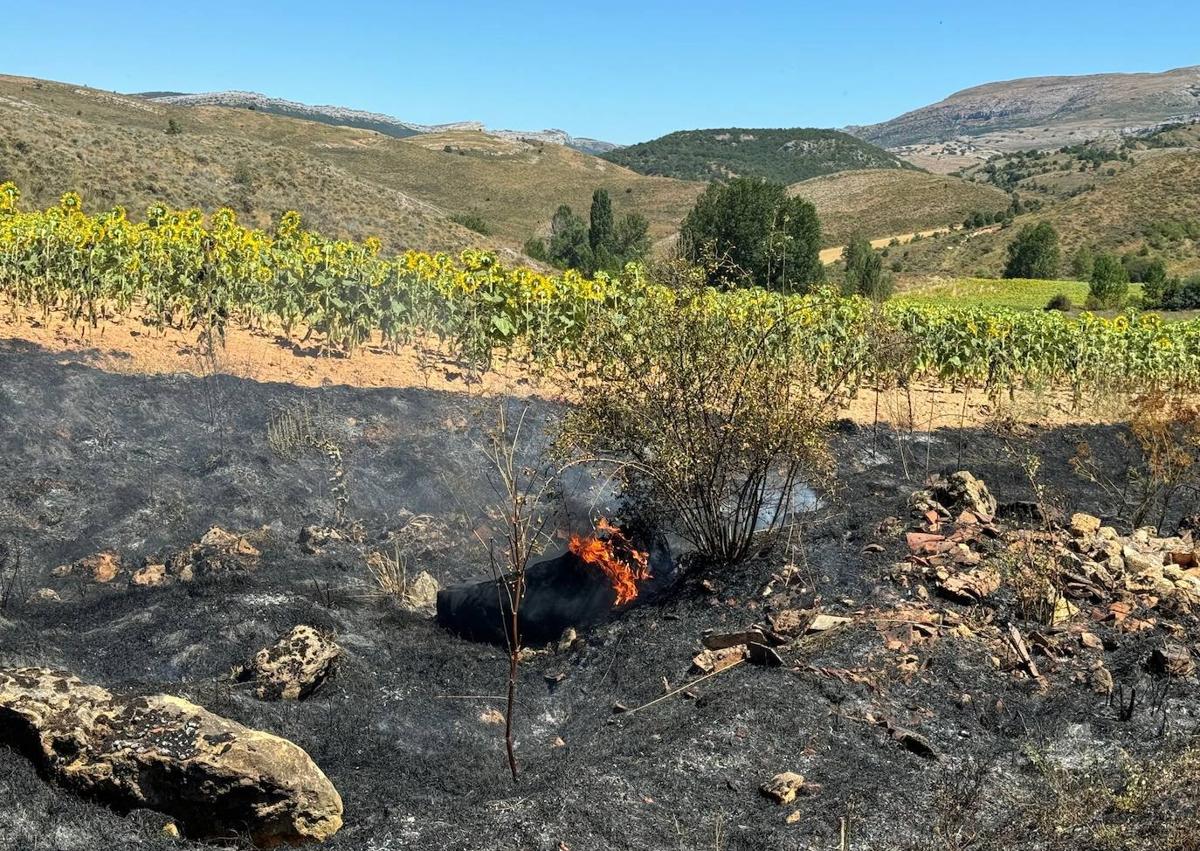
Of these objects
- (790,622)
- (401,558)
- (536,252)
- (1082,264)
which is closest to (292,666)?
(401,558)

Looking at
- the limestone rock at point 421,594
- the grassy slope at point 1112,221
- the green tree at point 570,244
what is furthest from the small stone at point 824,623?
the grassy slope at point 1112,221

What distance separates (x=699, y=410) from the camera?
26.3 ft

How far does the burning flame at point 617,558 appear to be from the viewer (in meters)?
8.27

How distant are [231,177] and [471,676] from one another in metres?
45.0

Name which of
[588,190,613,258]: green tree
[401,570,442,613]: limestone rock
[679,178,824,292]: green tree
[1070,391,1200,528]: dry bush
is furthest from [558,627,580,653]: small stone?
[588,190,613,258]: green tree

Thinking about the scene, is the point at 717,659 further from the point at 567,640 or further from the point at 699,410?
the point at 699,410

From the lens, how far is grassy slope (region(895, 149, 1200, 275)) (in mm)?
64875

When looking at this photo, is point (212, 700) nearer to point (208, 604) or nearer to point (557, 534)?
point (208, 604)

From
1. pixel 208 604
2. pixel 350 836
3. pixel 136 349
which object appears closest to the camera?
pixel 350 836

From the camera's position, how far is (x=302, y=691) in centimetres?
631

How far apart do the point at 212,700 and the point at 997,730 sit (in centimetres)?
479

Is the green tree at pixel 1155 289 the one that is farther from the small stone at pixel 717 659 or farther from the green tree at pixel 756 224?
the small stone at pixel 717 659

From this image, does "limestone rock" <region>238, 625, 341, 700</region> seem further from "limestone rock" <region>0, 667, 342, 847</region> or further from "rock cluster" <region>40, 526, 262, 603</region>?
"rock cluster" <region>40, 526, 262, 603</region>

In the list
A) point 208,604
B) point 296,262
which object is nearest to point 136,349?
point 296,262
